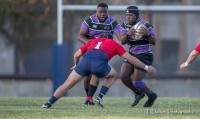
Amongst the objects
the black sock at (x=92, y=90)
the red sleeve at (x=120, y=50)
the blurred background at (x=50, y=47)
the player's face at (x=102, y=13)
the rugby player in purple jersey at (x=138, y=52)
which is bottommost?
the blurred background at (x=50, y=47)

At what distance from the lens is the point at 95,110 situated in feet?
54.6

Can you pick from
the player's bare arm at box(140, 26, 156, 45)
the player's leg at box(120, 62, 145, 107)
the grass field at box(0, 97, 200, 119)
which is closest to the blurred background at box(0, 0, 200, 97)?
the grass field at box(0, 97, 200, 119)

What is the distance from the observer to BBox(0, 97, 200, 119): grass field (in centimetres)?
1549

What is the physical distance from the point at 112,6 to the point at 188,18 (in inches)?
121

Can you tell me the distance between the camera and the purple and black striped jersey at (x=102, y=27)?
59.5 ft

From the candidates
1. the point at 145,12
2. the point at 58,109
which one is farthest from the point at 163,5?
the point at 58,109

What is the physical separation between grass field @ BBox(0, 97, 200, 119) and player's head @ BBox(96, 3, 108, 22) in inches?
69.0

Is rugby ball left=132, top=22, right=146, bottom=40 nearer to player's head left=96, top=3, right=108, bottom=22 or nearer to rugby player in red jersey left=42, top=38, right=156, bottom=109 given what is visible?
player's head left=96, top=3, right=108, bottom=22

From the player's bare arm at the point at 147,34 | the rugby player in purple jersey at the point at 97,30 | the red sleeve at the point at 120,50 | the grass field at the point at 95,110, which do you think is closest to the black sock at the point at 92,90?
the rugby player in purple jersey at the point at 97,30

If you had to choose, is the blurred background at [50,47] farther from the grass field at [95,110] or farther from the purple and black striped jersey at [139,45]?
the purple and black striped jersey at [139,45]

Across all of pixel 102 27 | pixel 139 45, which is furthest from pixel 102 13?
pixel 139 45

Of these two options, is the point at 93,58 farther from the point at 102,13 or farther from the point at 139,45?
the point at 139,45

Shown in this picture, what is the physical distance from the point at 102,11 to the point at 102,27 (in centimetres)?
48

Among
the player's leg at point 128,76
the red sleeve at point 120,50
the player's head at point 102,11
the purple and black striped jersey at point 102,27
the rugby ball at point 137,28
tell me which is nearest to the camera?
the red sleeve at point 120,50
